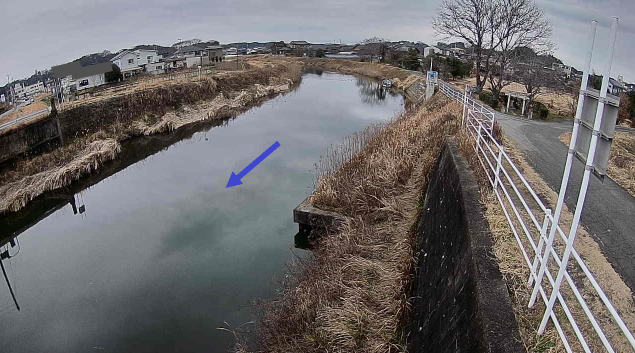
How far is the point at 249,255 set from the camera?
956 centimetres

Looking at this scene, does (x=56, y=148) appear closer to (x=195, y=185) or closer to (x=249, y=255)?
(x=195, y=185)

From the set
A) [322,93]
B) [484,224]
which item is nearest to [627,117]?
[484,224]

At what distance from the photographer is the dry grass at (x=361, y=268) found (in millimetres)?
5730

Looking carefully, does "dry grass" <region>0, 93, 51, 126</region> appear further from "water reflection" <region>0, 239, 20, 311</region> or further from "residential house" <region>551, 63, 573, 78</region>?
"residential house" <region>551, 63, 573, 78</region>

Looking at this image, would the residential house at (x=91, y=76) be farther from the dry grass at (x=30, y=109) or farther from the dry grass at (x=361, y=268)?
the dry grass at (x=361, y=268)

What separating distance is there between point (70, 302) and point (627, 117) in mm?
18395

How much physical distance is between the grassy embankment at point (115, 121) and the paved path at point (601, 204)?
45.3ft

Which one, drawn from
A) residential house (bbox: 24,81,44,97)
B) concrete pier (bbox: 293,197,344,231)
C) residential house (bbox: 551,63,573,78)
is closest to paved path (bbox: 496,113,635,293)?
concrete pier (bbox: 293,197,344,231)

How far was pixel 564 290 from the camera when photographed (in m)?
3.54

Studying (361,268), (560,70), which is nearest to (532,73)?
(560,70)

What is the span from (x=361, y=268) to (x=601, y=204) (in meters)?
3.57

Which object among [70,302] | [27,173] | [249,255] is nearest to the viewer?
[70,302]

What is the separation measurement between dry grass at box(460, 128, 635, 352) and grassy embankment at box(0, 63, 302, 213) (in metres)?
13.2

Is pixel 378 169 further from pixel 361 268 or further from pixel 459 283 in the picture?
pixel 459 283
